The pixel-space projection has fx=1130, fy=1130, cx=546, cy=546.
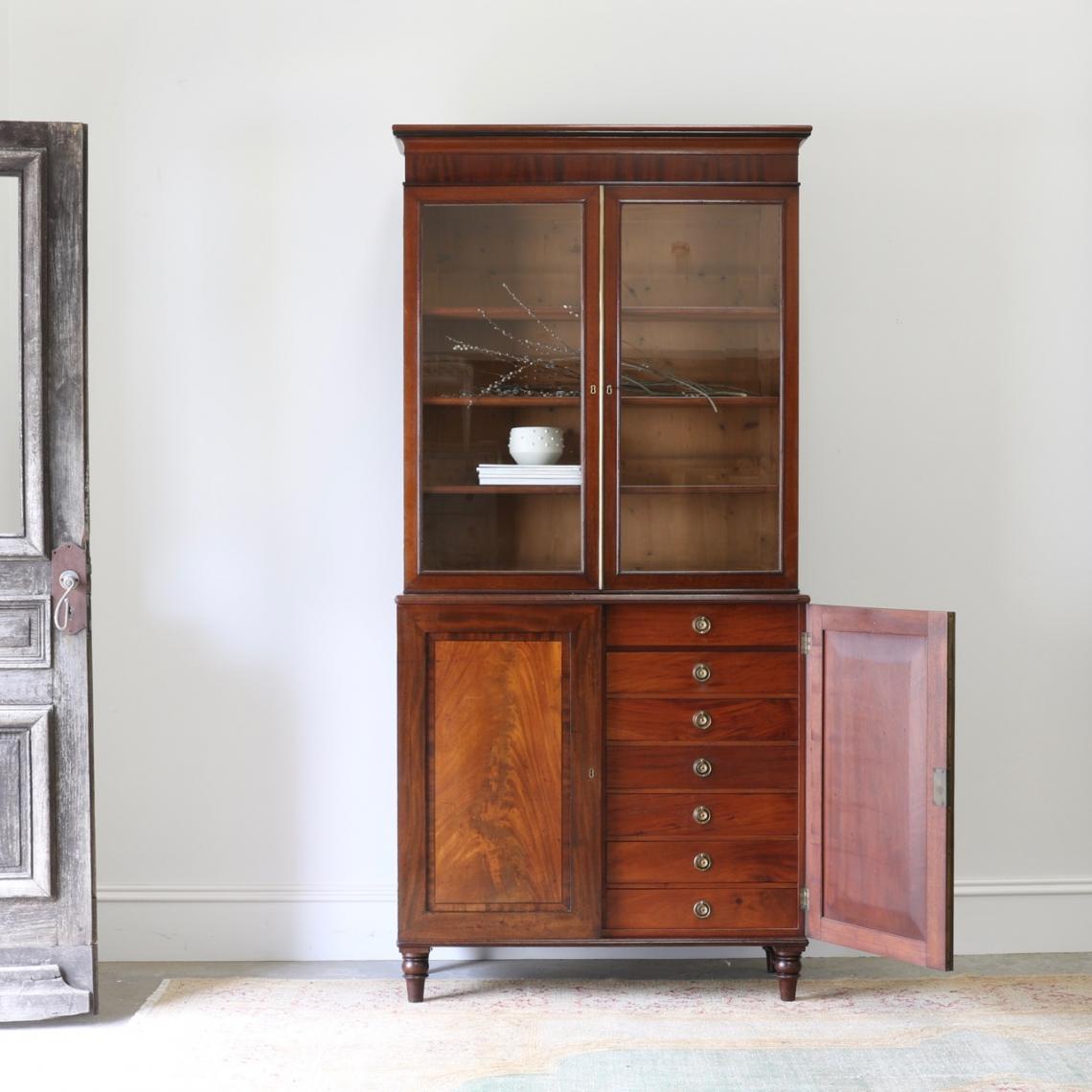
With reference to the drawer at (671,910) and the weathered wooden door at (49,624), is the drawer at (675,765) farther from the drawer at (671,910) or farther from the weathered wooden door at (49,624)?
the weathered wooden door at (49,624)

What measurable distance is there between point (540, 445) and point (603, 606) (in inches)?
16.4

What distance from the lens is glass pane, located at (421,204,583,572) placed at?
2.70m

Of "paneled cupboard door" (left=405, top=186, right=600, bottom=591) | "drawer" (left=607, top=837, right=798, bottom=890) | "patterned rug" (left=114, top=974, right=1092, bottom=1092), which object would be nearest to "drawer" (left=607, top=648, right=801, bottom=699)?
"paneled cupboard door" (left=405, top=186, right=600, bottom=591)

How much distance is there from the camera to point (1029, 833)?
10.2ft

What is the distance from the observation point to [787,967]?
2713 millimetres

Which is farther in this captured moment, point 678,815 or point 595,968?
point 595,968

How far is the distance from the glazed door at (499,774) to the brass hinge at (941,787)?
0.75 meters

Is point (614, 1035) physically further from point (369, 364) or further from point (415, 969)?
point (369, 364)

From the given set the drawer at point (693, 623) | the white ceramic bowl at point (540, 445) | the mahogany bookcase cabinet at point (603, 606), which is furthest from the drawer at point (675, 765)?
the white ceramic bowl at point (540, 445)

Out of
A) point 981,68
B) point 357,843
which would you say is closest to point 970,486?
point 981,68

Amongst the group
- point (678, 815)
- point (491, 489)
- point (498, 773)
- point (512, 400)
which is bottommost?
point (678, 815)

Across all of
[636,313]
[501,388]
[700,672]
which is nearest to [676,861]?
[700,672]

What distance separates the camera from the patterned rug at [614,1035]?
7.68ft

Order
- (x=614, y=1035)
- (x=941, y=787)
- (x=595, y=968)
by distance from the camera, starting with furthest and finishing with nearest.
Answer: (x=595, y=968) < (x=614, y=1035) < (x=941, y=787)
